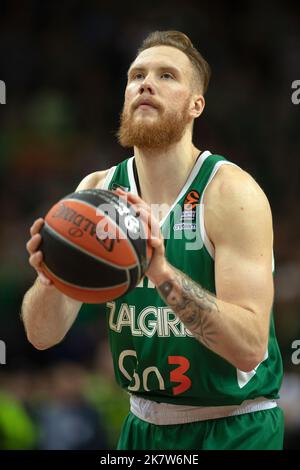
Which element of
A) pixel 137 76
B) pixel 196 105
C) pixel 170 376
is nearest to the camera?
pixel 170 376

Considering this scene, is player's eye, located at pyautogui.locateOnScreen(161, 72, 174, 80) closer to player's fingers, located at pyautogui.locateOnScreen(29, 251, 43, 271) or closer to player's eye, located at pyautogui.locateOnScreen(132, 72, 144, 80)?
player's eye, located at pyautogui.locateOnScreen(132, 72, 144, 80)

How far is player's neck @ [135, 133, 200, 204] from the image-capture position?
15.7ft

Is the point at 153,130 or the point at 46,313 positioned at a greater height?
the point at 153,130

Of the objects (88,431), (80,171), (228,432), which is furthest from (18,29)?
(228,432)

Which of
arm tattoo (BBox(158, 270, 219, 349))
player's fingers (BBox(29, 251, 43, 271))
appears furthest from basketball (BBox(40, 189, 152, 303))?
arm tattoo (BBox(158, 270, 219, 349))

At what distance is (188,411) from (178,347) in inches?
15.2

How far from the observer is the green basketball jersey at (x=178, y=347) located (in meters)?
4.43

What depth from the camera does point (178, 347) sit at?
4.46m

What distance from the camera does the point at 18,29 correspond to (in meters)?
12.0

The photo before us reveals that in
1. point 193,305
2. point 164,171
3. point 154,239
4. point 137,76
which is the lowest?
point 193,305

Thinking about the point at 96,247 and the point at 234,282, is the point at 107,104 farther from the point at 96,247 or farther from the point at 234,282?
the point at 96,247

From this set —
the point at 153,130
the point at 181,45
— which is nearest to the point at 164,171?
the point at 153,130

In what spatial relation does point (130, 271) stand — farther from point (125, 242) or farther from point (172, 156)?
point (172, 156)

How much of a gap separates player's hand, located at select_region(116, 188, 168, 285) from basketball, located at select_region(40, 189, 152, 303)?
0.03m
